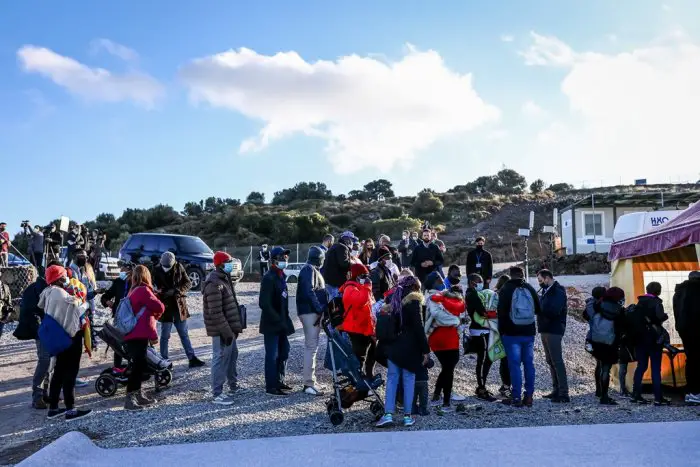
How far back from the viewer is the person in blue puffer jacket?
859 centimetres

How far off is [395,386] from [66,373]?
3.84m

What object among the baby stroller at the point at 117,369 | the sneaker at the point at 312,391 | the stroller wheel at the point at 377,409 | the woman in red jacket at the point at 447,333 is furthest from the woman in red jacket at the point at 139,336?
the woman in red jacket at the point at 447,333

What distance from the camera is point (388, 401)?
730 centimetres

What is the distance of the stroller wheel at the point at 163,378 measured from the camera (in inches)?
349

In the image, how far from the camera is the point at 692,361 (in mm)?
9062

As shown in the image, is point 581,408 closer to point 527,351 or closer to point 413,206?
point 527,351

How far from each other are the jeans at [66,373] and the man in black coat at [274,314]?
2.25m

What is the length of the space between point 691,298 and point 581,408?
7.05ft

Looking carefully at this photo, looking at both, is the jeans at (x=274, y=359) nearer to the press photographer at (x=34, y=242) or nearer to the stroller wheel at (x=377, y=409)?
the stroller wheel at (x=377, y=409)

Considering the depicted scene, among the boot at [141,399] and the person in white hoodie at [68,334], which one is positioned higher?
the person in white hoodie at [68,334]

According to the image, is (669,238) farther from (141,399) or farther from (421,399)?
(141,399)

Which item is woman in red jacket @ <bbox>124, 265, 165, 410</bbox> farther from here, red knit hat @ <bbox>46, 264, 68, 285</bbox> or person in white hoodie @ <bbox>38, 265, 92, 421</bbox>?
red knit hat @ <bbox>46, 264, 68, 285</bbox>

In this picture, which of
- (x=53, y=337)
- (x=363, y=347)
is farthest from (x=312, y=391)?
(x=53, y=337)

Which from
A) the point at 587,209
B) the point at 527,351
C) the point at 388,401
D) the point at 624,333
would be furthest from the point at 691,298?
the point at 587,209
